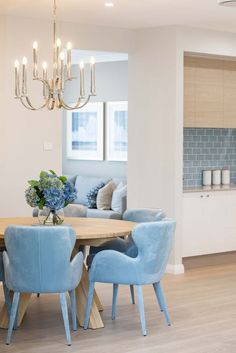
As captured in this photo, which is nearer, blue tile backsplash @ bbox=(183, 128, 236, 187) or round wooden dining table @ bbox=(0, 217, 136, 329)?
round wooden dining table @ bbox=(0, 217, 136, 329)

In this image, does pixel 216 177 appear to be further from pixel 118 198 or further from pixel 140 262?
pixel 140 262

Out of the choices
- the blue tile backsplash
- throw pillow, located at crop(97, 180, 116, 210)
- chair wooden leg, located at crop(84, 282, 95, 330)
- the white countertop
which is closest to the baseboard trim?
the white countertop

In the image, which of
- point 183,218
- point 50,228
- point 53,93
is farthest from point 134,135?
point 50,228

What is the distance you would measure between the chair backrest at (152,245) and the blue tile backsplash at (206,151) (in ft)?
10.5

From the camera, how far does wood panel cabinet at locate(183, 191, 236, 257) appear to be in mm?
8391

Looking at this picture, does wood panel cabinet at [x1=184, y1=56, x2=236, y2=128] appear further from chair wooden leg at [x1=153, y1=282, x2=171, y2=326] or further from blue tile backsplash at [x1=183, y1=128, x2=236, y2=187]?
chair wooden leg at [x1=153, y1=282, x2=171, y2=326]

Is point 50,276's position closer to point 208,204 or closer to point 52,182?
point 52,182

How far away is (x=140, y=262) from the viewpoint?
5680mm

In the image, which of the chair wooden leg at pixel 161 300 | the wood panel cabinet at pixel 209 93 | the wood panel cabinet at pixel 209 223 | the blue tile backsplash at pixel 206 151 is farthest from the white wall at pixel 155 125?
the chair wooden leg at pixel 161 300

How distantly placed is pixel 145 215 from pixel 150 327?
42.7 inches

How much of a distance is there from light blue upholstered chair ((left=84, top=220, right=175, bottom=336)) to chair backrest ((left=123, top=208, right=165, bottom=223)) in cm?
77

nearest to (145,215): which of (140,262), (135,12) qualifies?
(140,262)

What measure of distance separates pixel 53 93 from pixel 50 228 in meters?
1.16

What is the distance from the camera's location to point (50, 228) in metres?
5.25
